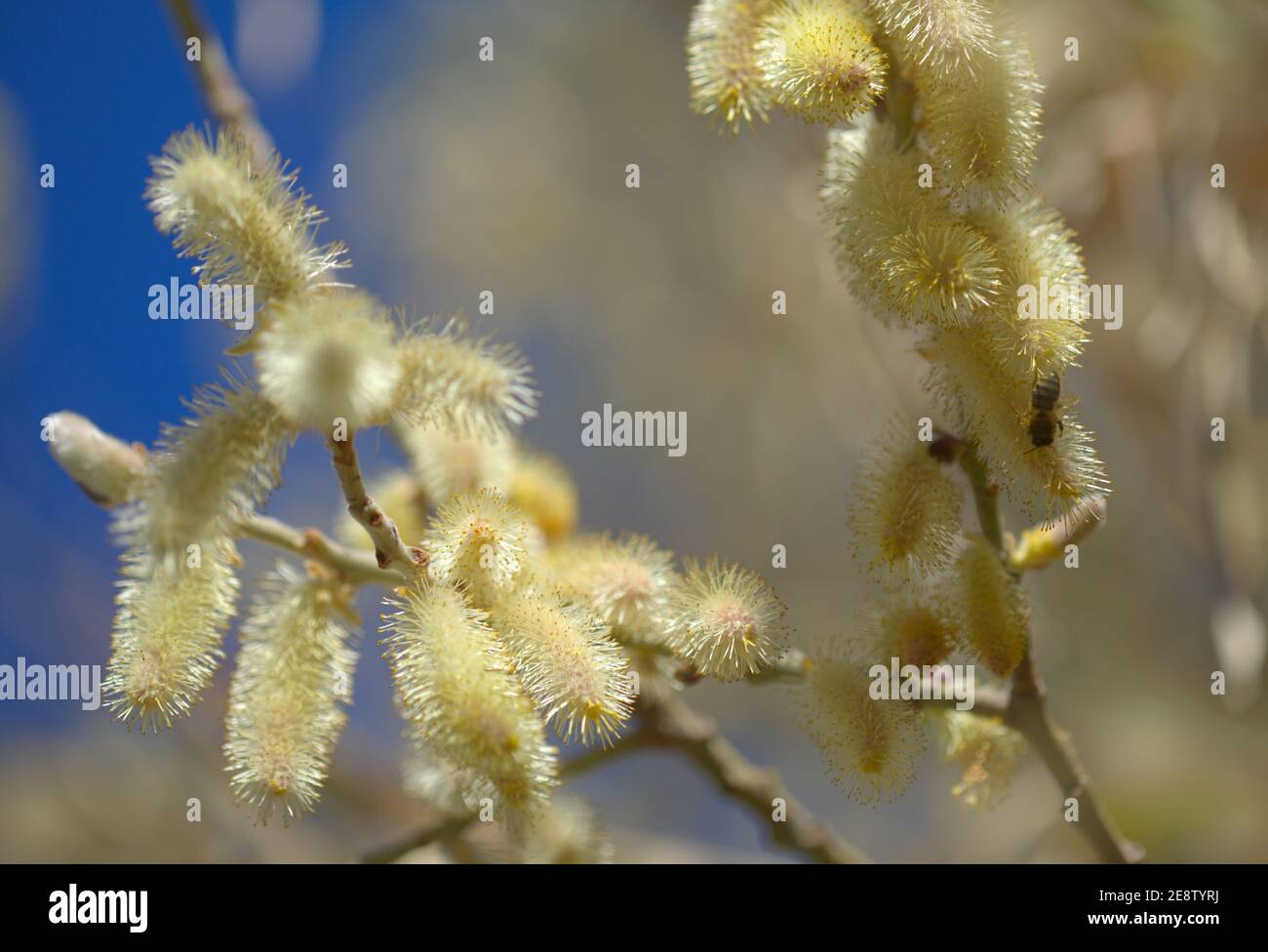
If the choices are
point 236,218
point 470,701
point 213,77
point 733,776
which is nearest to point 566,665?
point 470,701

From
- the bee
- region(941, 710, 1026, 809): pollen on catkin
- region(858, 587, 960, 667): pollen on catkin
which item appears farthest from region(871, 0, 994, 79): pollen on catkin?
region(941, 710, 1026, 809): pollen on catkin

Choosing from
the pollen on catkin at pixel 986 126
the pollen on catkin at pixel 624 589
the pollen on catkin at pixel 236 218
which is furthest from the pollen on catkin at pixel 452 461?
the pollen on catkin at pixel 986 126

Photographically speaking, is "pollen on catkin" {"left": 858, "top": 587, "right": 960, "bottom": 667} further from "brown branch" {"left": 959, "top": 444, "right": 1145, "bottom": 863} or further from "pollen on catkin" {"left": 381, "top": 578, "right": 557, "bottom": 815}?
"pollen on catkin" {"left": 381, "top": 578, "right": 557, "bottom": 815}

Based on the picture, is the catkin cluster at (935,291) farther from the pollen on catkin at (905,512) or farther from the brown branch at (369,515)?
the brown branch at (369,515)

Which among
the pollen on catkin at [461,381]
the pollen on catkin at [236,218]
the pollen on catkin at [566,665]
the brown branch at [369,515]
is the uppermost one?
the pollen on catkin at [236,218]

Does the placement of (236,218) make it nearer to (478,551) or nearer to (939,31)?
(478,551)

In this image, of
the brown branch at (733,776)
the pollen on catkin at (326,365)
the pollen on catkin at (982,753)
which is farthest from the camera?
the brown branch at (733,776)

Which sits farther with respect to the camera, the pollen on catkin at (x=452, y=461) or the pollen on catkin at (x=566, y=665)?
the pollen on catkin at (x=452, y=461)
